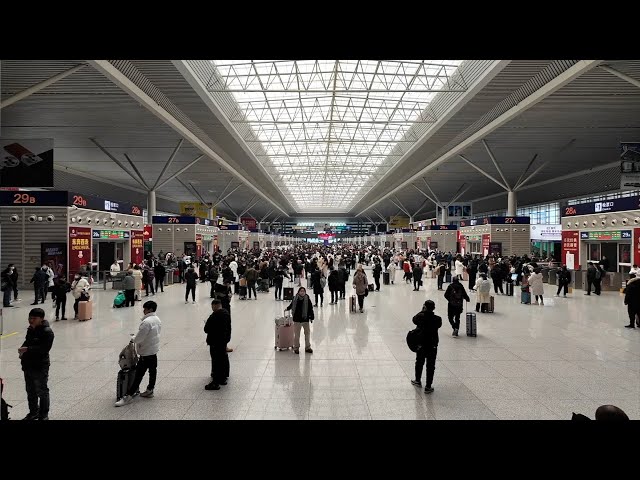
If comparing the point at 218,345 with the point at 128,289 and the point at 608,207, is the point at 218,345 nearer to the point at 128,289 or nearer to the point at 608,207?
the point at 128,289

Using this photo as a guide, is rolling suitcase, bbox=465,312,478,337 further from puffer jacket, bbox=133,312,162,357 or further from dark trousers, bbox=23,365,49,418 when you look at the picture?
dark trousers, bbox=23,365,49,418

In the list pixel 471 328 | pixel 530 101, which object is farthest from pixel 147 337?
pixel 530 101

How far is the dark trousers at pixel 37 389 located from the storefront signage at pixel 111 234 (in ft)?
63.2

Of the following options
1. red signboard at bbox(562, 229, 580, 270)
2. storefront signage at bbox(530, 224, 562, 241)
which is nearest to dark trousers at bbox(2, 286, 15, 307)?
red signboard at bbox(562, 229, 580, 270)

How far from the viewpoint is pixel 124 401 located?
583 cm

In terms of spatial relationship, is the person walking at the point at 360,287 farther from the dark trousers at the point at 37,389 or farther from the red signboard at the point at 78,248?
the red signboard at the point at 78,248

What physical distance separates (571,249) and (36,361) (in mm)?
26821

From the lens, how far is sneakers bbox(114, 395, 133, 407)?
575 centimetres

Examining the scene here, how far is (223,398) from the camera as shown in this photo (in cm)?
602

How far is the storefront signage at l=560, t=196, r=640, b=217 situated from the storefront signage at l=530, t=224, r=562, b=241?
703 centimetres

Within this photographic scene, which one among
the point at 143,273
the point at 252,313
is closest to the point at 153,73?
the point at 143,273
